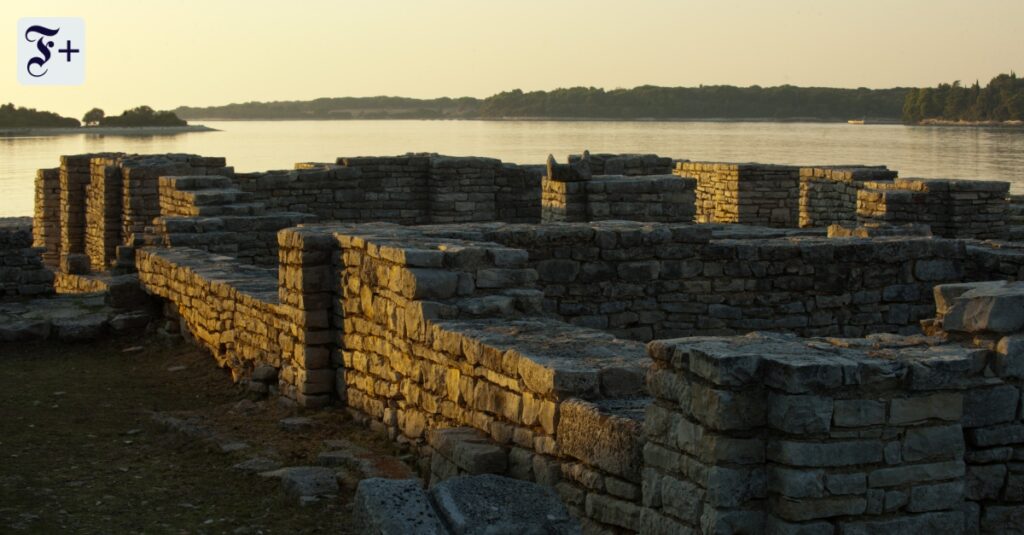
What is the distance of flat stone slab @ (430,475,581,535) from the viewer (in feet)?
20.9

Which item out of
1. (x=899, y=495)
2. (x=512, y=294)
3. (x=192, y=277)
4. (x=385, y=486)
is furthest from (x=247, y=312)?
(x=899, y=495)

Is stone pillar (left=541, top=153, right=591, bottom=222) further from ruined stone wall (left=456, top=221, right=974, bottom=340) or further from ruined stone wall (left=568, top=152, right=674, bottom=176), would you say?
ruined stone wall (left=456, top=221, right=974, bottom=340)

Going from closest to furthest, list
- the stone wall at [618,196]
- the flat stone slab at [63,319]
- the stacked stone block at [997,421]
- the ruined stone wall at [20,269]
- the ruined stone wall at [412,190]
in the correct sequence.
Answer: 1. the stacked stone block at [997,421]
2. the flat stone slab at [63,319]
3. the ruined stone wall at [20,269]
4. the stone wall at [618,196]
5. the ruined stone wall at [412,190]

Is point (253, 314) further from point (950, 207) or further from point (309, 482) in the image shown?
point (950, 207)

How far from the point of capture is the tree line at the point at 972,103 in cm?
8956

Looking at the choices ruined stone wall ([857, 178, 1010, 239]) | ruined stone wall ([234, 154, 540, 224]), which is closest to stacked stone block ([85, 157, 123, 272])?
ruined stone wall ([234, 154, 540, 224])

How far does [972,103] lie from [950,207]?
8042 cm

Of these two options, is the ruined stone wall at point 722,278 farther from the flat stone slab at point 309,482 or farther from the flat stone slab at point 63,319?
the flat stone slab at point 63,319

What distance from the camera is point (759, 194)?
21.7 metres

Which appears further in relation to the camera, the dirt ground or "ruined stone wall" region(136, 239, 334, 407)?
"ruined stone wall" region(136, 239, 334, 407)

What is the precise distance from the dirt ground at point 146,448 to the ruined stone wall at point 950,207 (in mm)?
8599

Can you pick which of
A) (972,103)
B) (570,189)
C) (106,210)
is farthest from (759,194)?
(972,103)

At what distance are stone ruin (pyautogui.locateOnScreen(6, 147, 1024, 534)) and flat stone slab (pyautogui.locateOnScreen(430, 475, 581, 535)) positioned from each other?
316 mm

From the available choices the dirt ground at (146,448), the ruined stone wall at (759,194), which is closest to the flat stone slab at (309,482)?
the dirt ground at (146,448)
